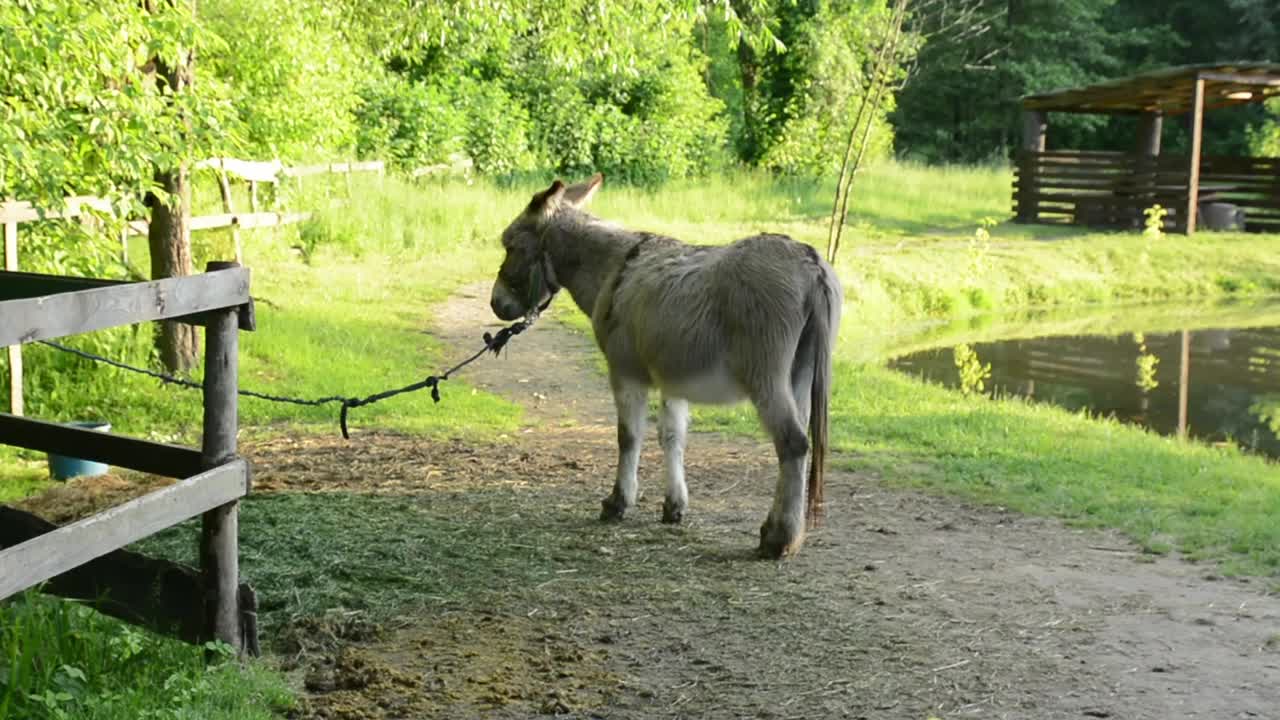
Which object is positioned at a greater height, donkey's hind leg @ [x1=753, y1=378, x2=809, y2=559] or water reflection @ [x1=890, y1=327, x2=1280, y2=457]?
donkey's hind leg @ [x1=753, y1=378, x2=809, y2=559]

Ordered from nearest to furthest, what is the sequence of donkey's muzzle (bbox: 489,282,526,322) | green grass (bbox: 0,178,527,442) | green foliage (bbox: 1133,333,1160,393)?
donkey's muzzle (bbox: 489,282,526,322)
green grass (bbox: 0,178,527,442)
green foliage (bbox: 1133,333,1160,393)

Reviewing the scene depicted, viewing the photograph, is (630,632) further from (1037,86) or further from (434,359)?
(1037,86)

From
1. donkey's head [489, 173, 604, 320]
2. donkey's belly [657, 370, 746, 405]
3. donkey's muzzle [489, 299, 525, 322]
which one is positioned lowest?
donkey's belly [657, 370, 746, 405]

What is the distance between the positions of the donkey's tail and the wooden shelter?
20.3 metres

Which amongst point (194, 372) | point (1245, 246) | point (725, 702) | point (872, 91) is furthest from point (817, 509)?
point (1245, 246)

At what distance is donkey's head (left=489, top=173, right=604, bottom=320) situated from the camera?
23.8 ft

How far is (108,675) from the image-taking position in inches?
178

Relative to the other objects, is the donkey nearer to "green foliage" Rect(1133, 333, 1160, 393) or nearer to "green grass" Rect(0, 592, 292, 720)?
"green grass" Rect(0, 592, 292, 720)

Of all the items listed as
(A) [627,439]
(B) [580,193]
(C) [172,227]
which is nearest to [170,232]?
(C) [172,227]

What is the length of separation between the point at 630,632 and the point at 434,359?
731 cm

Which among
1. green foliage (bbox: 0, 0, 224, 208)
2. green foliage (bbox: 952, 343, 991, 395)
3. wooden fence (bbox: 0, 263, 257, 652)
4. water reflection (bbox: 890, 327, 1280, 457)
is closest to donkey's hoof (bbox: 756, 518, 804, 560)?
wooden fence (bbox: 0, 263, 257, 652)

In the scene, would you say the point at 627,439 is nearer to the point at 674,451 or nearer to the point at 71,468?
the point at 674,451

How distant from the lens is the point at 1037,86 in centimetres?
4234

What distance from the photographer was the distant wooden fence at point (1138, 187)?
25078 millimetres
